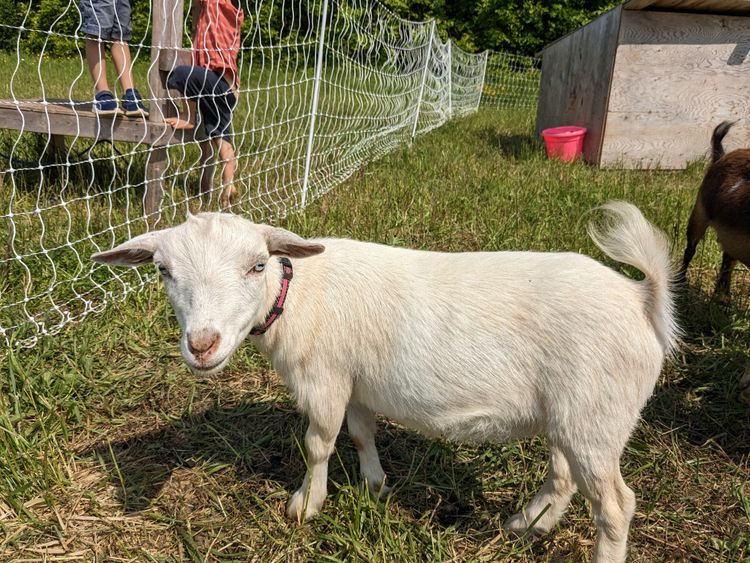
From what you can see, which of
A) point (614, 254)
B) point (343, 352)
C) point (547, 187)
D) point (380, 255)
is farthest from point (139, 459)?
point (547, 187)

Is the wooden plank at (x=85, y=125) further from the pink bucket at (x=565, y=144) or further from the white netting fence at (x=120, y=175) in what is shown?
the pink bucket at (x=565, y=144)

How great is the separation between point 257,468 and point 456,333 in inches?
45.5

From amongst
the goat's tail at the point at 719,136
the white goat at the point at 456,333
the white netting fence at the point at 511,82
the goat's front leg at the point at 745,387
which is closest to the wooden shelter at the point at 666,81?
the goat's tail at the point at 719,136

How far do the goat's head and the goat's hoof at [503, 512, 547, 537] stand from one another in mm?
1239

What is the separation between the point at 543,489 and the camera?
216 cm

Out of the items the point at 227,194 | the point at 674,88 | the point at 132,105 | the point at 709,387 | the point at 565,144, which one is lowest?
the point at 709,387

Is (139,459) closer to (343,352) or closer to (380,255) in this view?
(343,352)

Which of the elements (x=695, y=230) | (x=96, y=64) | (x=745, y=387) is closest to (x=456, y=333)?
(x=745, y=387)

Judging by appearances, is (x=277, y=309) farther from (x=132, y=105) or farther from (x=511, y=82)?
(x=511, y=82)

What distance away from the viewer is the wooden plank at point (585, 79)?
706 centimetres

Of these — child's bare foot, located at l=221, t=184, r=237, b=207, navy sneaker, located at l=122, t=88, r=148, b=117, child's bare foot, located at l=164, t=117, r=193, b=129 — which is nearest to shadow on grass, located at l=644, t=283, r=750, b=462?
child's bare foot, located at l=221, t=184, r=237, b=207

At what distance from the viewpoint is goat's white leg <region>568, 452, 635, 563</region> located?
179cm

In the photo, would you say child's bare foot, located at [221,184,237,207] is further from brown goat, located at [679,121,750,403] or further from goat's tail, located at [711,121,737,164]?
goat's tail, located at [711,121,737,164]

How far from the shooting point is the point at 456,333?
190cm
